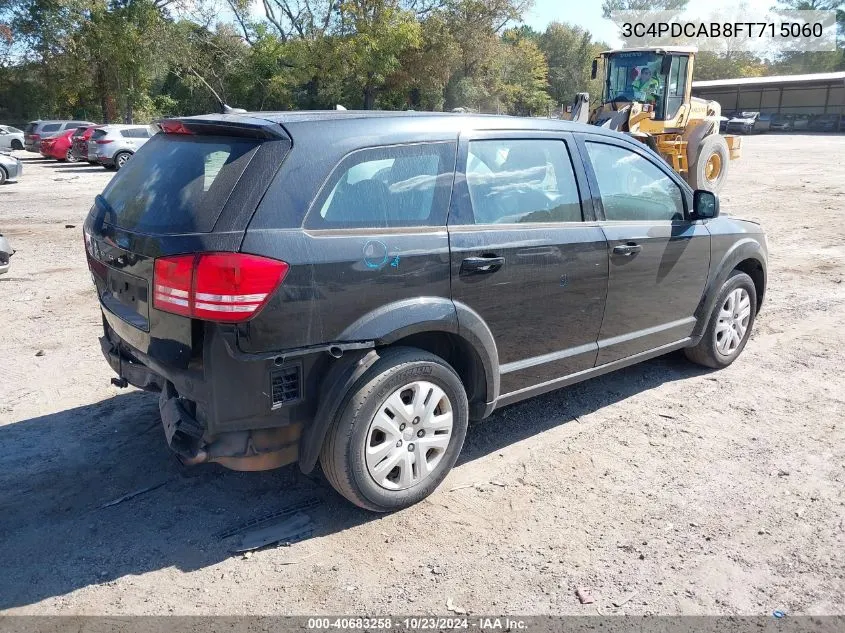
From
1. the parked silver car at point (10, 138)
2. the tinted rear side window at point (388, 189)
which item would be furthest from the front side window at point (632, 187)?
the parked silver car at point (10, 138)

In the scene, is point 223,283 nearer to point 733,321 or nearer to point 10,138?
point 733,321

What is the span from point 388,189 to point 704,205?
2.54 metres

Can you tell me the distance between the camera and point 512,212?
388cm

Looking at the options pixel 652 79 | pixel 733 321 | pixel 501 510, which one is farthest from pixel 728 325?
pixel 652 79

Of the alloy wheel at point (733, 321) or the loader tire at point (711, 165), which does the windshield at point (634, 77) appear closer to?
the loader tire at point (711, 165)

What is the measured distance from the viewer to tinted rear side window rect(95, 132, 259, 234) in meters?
3.06

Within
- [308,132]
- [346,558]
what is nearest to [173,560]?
[346,558]

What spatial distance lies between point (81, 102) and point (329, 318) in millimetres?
45235

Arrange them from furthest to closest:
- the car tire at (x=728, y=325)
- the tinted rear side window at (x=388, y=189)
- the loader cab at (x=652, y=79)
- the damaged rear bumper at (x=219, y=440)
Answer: the loader cab at (x=652, y=79), the car tire at (x=728, y=325), the tinted rear side window at (x=388, y=189), the damaged rear bumper at (x=219, y=440)

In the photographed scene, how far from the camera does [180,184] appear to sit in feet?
10.6

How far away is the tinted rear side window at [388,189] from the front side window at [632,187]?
1.21 metres

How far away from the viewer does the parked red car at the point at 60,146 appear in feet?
88.4

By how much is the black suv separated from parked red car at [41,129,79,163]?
2651 cm

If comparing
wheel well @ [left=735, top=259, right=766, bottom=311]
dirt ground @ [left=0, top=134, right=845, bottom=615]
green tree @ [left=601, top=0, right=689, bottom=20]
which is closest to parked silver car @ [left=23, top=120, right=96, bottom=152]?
dirt ground @ [left=0, top=134, right=845, bottom=615]
